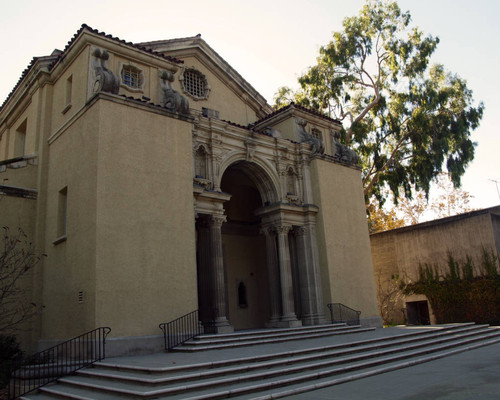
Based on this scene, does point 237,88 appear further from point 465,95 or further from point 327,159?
point 465,95

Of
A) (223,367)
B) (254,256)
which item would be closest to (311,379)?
(223,367)

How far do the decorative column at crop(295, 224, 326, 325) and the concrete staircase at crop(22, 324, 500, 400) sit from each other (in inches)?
162

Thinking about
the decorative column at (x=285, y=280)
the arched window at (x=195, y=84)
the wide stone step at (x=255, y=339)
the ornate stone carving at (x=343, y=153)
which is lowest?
the wide stone step at (x=255, y=339)

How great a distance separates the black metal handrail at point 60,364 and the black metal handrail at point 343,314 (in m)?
10.3

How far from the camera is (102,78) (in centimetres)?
1525

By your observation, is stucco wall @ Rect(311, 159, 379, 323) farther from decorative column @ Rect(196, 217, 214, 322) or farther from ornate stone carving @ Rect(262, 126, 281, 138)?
decorative column @ Rect(196, 217, 214, 322)

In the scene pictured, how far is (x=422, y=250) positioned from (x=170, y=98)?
18.1 m

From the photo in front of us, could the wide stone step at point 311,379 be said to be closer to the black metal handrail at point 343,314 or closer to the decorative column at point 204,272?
the black metal handrail at point 343,314

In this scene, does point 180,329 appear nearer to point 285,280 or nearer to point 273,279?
point 285,280

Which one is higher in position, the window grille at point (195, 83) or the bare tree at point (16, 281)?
the window grille at point (195, 83)

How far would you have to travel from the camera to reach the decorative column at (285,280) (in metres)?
19.1

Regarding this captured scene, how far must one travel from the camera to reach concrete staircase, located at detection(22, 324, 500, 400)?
9.36m

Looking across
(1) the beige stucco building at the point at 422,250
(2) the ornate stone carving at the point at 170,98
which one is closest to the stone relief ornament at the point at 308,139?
(2) the ornate stone carving at the point at 170,98

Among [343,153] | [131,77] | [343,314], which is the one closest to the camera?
[131,77]
